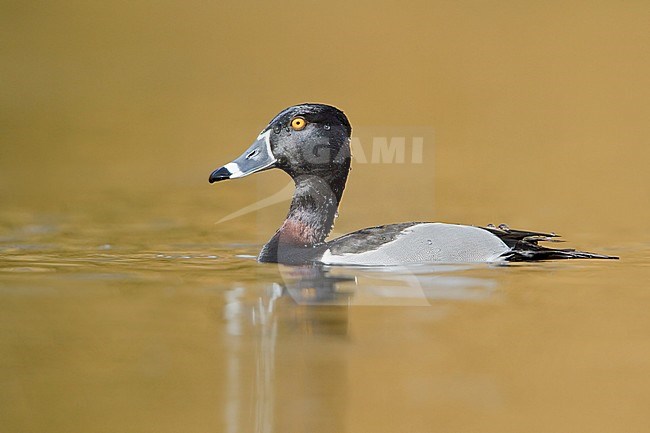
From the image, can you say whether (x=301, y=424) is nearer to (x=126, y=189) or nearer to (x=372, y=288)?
(x=372, y=288)

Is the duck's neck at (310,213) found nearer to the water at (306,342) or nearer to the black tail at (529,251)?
the water at (306,342)

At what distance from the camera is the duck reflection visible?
368cm

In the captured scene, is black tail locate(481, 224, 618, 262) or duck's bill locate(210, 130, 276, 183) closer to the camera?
black tail locate(481, 224, 618, 262)

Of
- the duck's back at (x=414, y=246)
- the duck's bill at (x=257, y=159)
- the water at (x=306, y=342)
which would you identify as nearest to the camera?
the water at (x=306, y=342)

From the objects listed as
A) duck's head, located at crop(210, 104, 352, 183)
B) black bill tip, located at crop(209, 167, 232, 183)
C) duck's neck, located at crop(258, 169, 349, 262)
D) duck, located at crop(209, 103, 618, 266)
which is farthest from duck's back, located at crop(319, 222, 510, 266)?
black bill tip, located at crop(209, 167, 232, 183)

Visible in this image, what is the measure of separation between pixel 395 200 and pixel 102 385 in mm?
4923

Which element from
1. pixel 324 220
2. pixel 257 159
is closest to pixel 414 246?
pixel 324 220

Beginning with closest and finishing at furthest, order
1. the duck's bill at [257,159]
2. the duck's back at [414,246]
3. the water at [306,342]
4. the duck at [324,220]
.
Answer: the water at [306,342]
the duck's back at [414,246]
the duck at [324,220]
the duck's bill at [257,159]

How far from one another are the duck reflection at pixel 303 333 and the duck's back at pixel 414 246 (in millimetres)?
95

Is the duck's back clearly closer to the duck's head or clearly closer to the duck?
the duck

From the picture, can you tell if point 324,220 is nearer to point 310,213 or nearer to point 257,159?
point 310,213

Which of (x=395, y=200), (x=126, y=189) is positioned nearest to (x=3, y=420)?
(x=395, y=200)

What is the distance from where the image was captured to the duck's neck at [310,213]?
20.3 ft

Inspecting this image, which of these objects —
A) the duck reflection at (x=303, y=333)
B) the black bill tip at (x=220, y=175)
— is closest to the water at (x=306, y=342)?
the duck reflection at (x=303, y=333)
